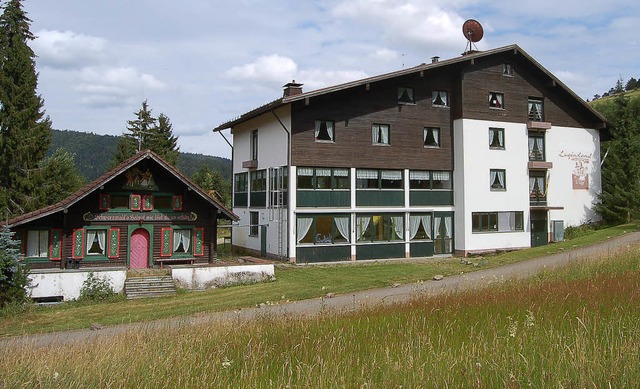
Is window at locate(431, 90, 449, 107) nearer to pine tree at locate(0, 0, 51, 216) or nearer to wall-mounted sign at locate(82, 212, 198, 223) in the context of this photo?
wall-mounted sign at locate(82, 212, 198, 223)

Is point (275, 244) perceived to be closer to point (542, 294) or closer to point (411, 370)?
point (542, 294)

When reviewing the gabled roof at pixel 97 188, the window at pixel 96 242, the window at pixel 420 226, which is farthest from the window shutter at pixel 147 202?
the window at pixel 420 226

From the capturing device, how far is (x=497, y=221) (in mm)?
32750

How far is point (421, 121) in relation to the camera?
31359 mm

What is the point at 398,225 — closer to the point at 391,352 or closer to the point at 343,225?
the point at 343,225

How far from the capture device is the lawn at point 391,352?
5035 millimetres

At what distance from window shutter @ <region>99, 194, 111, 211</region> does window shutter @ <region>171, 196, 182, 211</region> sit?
2.76 meters

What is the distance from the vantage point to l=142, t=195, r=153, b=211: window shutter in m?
23.8

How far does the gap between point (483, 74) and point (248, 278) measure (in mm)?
20257

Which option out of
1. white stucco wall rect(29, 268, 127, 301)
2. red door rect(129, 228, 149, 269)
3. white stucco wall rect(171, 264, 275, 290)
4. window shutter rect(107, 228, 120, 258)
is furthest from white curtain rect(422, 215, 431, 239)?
white stucco wall rect(29, 268, 127, 301)

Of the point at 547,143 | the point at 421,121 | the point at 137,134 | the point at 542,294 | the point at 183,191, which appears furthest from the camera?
the point at 137,134

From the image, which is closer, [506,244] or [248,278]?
[248,278]

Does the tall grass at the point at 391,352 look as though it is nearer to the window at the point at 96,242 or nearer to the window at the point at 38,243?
the window at the point at 96,242

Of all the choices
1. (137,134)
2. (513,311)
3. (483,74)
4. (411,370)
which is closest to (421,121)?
(483,74)
